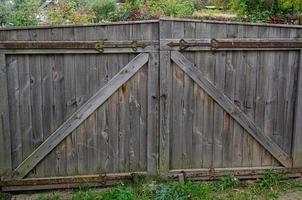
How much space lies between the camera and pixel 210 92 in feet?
17.4

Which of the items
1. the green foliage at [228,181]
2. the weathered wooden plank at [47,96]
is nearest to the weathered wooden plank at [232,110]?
the green foliage at [228,181]

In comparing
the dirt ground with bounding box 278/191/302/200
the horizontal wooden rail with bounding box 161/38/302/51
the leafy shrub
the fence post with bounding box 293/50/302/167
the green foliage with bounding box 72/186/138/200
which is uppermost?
the leafy shrub

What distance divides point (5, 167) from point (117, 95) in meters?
1.59

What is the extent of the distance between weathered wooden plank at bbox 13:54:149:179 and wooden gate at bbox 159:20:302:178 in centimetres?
35

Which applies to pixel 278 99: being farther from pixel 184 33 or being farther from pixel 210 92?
pixel 184 33

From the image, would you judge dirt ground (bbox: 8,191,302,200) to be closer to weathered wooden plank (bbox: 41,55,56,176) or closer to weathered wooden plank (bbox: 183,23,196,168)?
weathered wooden plank (bbox: 41,55,56,176)

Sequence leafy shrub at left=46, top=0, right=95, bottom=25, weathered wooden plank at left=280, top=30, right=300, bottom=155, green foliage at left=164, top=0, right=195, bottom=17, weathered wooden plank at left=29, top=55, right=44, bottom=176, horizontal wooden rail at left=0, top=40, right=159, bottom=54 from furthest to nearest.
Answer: green foliage at left=164, top=0, right=195, bottom=17, leafy shrub at left=46, top=0, right=95, bottom=25, weathered wooden plank at left=280, top=30, right=300, bottom=155, weathered wooden plank at left=29, top=55, right=44, bottom=176, horizontal wooden rail at left=0, top=40, right=159, bottom=54

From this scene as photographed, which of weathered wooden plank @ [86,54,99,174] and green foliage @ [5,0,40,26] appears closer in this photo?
weathered wooden plank @ [86,54,99,174]

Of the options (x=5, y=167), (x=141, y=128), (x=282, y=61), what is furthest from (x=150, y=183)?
(x=282, y=61)

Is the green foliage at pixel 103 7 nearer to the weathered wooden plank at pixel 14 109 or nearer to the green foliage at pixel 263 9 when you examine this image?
the green foliage at pixel 263 9

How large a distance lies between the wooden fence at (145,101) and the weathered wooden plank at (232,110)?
0.01 metres

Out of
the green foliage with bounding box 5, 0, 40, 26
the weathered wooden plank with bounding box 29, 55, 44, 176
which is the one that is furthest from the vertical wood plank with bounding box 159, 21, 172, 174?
the green foliage with bounding box 5, 0, 40, 26

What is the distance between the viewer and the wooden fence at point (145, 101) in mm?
5023

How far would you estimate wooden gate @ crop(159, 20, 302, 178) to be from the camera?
5.18m
